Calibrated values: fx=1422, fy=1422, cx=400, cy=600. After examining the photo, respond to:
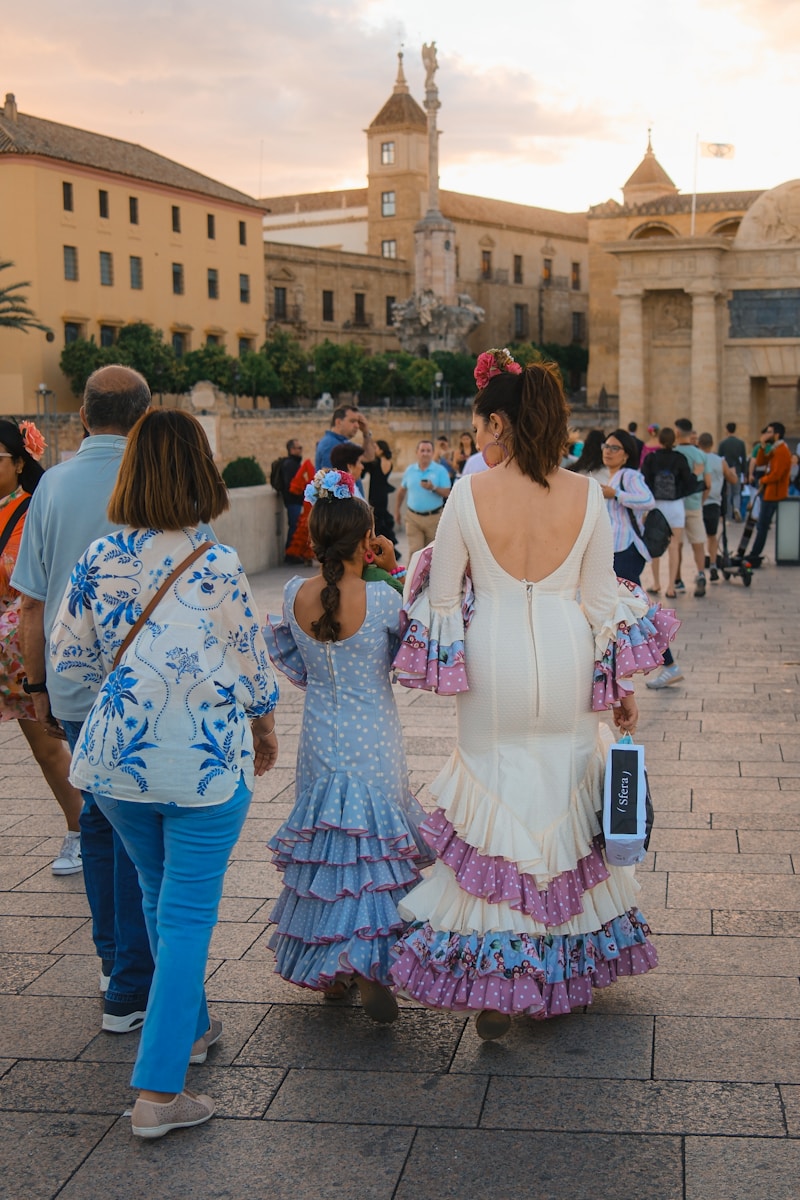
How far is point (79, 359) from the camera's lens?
5831 cm

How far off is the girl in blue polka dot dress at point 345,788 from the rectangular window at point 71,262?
2372 inches

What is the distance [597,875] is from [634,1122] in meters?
0.80

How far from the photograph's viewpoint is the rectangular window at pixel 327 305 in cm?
7975

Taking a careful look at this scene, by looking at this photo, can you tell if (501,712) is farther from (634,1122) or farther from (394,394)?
(394,394)

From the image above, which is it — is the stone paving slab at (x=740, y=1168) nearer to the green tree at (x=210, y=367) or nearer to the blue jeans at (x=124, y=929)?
the blue jeans at (x=124, y=929)

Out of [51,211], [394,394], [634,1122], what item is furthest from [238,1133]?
[394,394]

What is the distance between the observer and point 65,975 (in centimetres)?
469

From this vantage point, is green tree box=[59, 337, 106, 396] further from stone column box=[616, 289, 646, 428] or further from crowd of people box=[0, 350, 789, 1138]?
crowd of people box=[0, 350, 789, 1138]

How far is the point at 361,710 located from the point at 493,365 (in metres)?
1.21

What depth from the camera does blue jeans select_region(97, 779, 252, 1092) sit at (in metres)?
3.58

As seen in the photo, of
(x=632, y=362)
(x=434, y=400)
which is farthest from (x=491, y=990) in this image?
(x=434, y=400)

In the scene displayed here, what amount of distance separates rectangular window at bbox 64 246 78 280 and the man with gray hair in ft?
197

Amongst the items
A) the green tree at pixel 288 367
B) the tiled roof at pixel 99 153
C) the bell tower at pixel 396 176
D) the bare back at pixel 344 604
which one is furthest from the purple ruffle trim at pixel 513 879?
the bell tower at pixel 396 176

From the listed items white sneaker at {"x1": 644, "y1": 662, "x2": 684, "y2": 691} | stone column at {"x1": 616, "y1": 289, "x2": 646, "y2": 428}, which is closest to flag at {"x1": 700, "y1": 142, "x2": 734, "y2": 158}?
stone column at {"x1": 616, "y1": 289, "x2": 646, "y2": 428}
